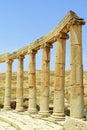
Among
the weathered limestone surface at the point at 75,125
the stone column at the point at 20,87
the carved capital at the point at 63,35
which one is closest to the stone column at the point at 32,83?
the stone column at the point at 20,87

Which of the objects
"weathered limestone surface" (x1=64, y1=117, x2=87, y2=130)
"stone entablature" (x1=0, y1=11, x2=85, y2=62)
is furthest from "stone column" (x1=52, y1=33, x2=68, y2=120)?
"weathered limestone surface" (x1=64, y1=117, x2=87, y2=130)

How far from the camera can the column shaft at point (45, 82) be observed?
33.2 meters

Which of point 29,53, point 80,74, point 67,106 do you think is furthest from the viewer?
point 67,106

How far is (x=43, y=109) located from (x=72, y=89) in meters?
9.69

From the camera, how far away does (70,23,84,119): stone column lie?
23531 millimetres

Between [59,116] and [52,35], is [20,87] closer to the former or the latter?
[52,35]

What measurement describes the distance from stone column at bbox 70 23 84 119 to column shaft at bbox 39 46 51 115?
9.48m

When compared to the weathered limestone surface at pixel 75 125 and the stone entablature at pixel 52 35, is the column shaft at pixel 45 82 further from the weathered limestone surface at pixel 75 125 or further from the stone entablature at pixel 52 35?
the weathered limestone surface at pixel 75 125

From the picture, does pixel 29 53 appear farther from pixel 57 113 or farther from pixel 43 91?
pixel 57 113

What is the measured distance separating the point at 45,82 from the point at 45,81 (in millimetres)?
119

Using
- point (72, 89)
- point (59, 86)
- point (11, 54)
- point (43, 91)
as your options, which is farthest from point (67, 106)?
point (72, 89)

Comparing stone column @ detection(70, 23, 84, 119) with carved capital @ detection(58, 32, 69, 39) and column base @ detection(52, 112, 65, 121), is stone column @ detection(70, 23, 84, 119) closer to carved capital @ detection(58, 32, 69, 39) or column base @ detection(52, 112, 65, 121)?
column base @ detection(52, 112, 65, 121)

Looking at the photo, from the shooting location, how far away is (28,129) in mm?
22172

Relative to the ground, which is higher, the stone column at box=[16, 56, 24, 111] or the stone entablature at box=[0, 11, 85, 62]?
the stone entablature at box=[0, 11, 85, 62]
